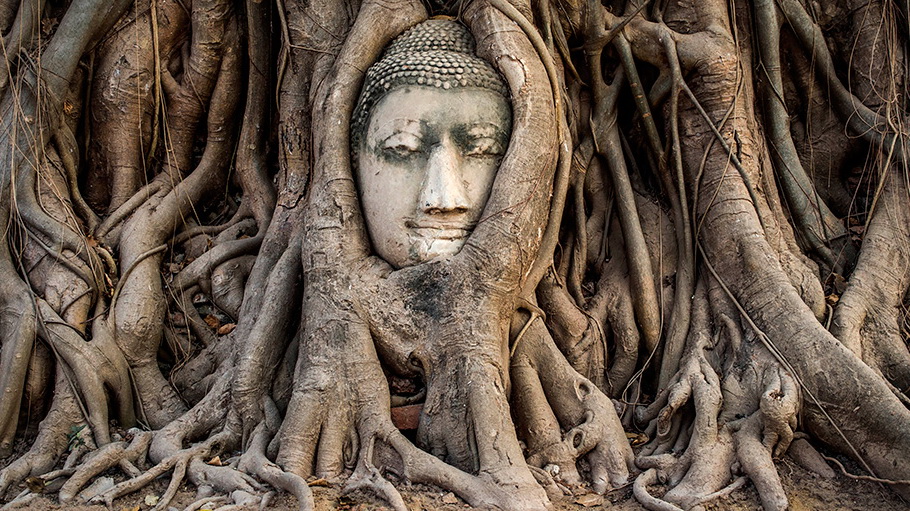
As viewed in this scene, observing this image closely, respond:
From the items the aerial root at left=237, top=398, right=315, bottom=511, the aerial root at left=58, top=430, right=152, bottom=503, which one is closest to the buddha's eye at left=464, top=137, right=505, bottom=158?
the aerial root at left=237, top=398, right=315, bottom=511

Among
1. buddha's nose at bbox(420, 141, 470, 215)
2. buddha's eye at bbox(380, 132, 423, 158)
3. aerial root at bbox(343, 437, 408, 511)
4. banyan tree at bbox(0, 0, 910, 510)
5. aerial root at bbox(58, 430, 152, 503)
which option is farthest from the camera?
buddha's eye at bbox(380, 132, 423, 158)

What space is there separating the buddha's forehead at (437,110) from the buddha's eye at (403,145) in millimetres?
35

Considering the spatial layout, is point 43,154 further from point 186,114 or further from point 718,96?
point 718,96

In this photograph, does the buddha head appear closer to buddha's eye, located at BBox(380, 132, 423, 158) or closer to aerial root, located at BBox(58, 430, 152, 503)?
buddha's eye, located at BBox(380, 132, 423, 158)

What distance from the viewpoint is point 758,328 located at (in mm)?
3809

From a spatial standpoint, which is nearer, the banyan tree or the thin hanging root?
the thin hanging root

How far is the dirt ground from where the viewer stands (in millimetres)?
3123

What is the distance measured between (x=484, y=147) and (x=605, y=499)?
65.3 inches

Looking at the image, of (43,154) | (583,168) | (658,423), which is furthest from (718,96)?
(43,154)

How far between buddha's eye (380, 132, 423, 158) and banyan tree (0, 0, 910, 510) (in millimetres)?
32

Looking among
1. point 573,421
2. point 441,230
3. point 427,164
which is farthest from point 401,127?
point 573,421

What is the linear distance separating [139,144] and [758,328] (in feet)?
11.7

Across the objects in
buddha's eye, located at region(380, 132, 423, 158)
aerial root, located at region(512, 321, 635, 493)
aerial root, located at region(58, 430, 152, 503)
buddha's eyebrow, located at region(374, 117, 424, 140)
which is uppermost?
buddha's eyebrow, located at region(374, 117, 424, 140)

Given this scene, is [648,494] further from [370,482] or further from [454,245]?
[454,245]
